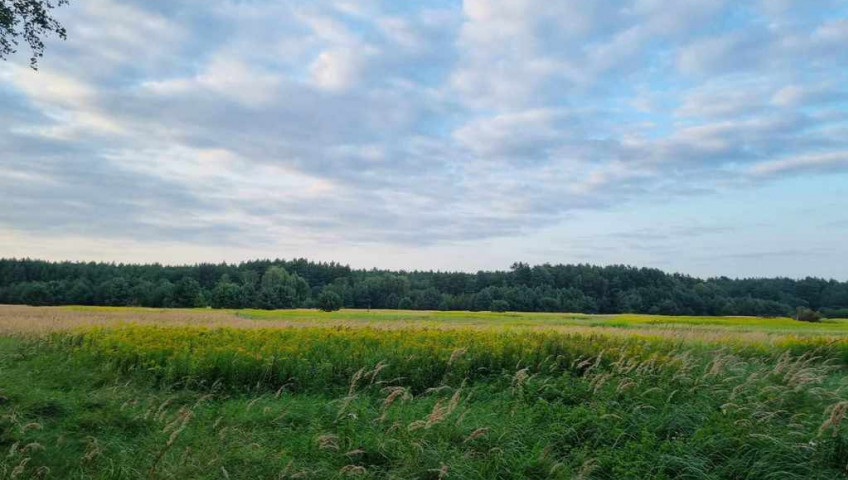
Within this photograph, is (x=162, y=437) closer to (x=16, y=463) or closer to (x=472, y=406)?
(x=16, y=463)

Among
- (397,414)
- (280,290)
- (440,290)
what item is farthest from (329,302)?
(397,414)

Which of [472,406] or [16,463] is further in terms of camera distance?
[472,406]

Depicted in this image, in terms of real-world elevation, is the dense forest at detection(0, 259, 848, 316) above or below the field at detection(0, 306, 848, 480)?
above

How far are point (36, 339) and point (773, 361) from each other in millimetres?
20313

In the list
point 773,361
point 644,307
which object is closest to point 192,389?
point 773,361

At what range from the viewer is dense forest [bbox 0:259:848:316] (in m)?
87.1

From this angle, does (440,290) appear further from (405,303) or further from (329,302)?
(329,302)

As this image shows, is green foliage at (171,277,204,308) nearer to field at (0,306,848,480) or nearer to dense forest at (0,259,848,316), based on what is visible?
dense forest at (0,259,848,316)

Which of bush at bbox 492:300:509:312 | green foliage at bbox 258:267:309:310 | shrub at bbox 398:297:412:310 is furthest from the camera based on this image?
shrub at bbox 398:297:412:310

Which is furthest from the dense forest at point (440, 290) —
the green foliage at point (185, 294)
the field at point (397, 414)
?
the field at point (397, 414)

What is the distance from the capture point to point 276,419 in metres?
8.01

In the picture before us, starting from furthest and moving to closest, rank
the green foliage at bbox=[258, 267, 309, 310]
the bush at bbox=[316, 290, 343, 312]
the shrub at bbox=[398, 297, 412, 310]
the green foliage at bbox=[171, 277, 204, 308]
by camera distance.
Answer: the shrub at bbox=[398, 297, 412, 310] < the green foliage at bbox=[258, 267, 309, 310] < the green foliage at bbox=[171, 277, 204, 308] < the bush at bbox=[316, 290, 343, 312]

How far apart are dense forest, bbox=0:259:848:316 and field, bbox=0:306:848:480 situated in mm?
68283

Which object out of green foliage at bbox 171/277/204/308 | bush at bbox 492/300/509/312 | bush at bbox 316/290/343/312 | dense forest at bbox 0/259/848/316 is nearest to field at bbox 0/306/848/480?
bush at bbox 316/290/343/312
